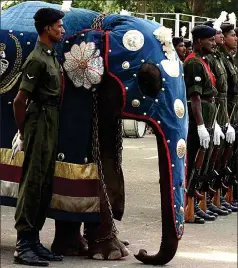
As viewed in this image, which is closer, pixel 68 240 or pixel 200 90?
pixel 68 240

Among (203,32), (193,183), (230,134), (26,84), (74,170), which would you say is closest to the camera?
(26,84)

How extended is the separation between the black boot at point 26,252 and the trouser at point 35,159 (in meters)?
0.07

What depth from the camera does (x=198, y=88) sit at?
9094 millimetres

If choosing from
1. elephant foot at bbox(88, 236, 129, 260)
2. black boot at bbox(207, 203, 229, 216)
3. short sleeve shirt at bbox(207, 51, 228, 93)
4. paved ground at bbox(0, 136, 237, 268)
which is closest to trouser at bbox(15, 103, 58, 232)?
paved ground at bbox(0, 136, 237, 268)

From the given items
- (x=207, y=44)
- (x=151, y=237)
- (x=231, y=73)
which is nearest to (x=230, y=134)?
(x=231, y=73)

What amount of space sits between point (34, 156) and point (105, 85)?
701 mm

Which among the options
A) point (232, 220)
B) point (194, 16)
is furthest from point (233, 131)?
point (194, 16)

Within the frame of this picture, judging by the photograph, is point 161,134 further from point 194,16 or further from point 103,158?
point 194,16

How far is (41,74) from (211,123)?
3.18 metres

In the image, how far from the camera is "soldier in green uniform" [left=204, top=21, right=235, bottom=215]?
9.81 meters

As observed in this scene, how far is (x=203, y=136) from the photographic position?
9.20 metres

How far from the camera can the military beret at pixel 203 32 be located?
9.27 m

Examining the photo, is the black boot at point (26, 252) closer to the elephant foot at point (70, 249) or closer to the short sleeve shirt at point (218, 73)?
the elephant foot at point (70, 249)

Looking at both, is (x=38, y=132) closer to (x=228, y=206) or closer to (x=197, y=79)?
(x=197, y=79)
